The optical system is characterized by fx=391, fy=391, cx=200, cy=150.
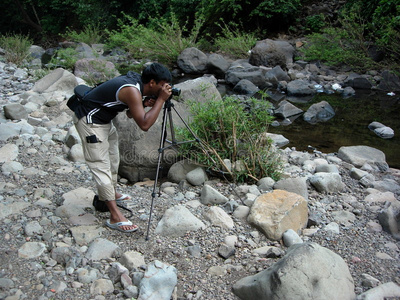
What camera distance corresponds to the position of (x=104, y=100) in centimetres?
291

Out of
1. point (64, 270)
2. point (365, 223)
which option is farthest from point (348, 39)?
point (64, 270)

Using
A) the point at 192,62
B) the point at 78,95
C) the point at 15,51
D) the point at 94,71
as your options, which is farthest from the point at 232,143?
the point at 15,51

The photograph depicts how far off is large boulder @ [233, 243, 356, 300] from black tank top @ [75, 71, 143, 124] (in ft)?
5.09

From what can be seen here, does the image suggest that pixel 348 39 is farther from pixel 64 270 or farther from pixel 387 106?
pixel 64 270

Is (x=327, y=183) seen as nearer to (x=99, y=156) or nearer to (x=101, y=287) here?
(x=99, y=156)

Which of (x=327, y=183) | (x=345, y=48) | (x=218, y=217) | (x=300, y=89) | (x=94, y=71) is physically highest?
(x=218, y=217)

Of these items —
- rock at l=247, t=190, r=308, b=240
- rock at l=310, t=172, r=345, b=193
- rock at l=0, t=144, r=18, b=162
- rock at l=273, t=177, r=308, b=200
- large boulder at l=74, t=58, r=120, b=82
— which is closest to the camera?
rock at l=247, t=190, r=308, b=240

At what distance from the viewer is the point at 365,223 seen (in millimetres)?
3477

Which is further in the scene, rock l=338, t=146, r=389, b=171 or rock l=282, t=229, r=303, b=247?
rock l=338, t=146, r=389, b=171

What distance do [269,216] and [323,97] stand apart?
304 inches

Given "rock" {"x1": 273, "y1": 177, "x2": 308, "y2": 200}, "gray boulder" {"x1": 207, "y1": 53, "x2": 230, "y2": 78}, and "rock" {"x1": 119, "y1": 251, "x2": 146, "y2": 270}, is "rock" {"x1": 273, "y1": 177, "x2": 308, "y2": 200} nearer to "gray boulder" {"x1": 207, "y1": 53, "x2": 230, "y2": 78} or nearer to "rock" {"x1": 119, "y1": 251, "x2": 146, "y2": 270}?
"rock" {"x1": 119, "y1": 251, "x2": 146, "y2": 270}

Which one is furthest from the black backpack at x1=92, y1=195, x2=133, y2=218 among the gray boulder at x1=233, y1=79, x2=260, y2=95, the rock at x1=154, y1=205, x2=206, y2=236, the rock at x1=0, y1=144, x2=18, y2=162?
the gray boulder at x1=233, y1=79, x2=260, y2=95

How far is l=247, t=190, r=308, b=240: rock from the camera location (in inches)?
125

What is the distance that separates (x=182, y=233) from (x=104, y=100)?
121cm
